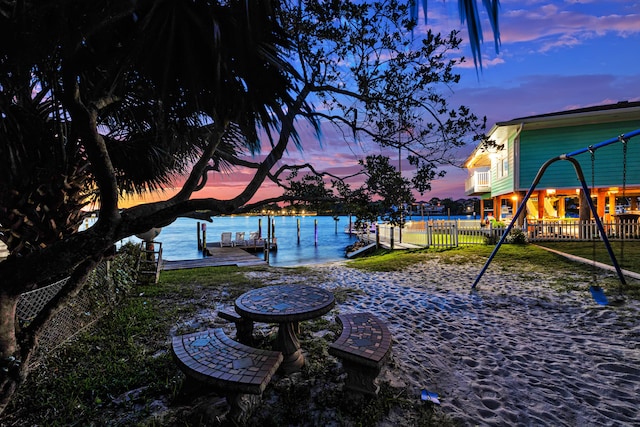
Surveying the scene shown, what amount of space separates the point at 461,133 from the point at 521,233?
12.9 metres

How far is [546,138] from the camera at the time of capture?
1484 cm

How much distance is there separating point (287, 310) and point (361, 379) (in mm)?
1120

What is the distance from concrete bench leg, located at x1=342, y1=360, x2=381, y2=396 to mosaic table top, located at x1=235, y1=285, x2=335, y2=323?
2.31ft

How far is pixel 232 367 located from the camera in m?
2.57

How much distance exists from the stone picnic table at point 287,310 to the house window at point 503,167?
56.9 ft

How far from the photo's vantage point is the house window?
16680 mm

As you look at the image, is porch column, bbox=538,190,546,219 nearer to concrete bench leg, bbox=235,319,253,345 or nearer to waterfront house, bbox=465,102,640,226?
waterfront house, bbox=465,102,640,226

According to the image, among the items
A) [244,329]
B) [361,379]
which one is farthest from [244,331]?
[361,379]

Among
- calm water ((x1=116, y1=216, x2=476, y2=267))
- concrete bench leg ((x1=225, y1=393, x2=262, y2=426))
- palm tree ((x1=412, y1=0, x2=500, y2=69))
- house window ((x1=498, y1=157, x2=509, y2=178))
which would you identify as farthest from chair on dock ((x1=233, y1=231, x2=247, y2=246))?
palm tree ((x1=412, y1=0, x2=500, y2=69))

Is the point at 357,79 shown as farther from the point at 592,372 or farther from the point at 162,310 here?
the point at 162,310

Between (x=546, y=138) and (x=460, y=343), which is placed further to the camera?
(x=546, y=138)

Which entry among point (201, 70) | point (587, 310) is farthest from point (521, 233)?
point (201, 70)

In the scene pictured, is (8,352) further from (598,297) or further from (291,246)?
(291,246)

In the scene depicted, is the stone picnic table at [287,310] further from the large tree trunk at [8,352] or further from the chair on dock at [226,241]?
the chair on dock at [226,241]
